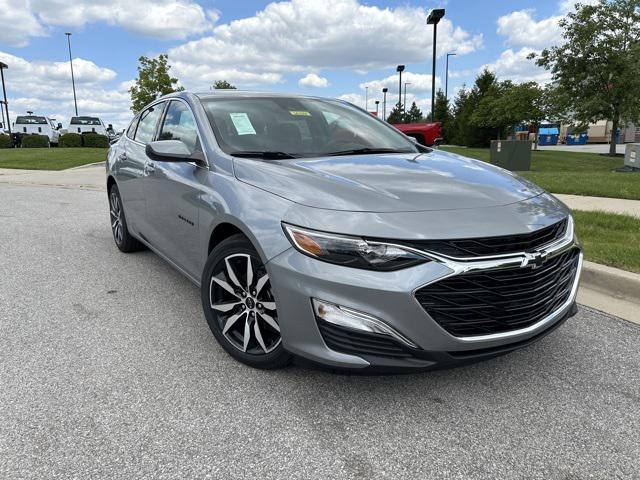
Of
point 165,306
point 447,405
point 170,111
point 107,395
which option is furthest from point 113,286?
point 447,405

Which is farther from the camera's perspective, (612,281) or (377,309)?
(612,281)

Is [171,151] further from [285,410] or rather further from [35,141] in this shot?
[35,141]

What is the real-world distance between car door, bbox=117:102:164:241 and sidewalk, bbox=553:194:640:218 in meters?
5.07

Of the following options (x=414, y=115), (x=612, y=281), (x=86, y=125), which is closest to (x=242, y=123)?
(x=612, y=281)

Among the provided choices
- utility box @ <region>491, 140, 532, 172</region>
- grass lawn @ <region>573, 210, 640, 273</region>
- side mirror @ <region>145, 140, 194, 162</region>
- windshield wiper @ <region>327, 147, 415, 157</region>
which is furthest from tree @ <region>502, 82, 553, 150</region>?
side mirror @ <region>145, 140, 194, 162</region>

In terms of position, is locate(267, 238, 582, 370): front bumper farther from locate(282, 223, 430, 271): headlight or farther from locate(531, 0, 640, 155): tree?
locate(531, 0, 640, 155): tree

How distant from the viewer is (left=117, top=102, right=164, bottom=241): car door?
4.59 m

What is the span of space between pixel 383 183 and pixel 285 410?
1.28 metres

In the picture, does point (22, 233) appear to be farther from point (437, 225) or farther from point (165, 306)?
point (437, 225)

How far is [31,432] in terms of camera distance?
2.39 metres

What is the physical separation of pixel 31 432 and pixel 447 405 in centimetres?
200

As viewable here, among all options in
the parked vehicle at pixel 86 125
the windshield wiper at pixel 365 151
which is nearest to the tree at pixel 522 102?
the parked vehicle at pixel 86 125

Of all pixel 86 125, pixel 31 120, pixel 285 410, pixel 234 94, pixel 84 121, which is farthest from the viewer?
pixel 84 121

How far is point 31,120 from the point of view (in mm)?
34312
